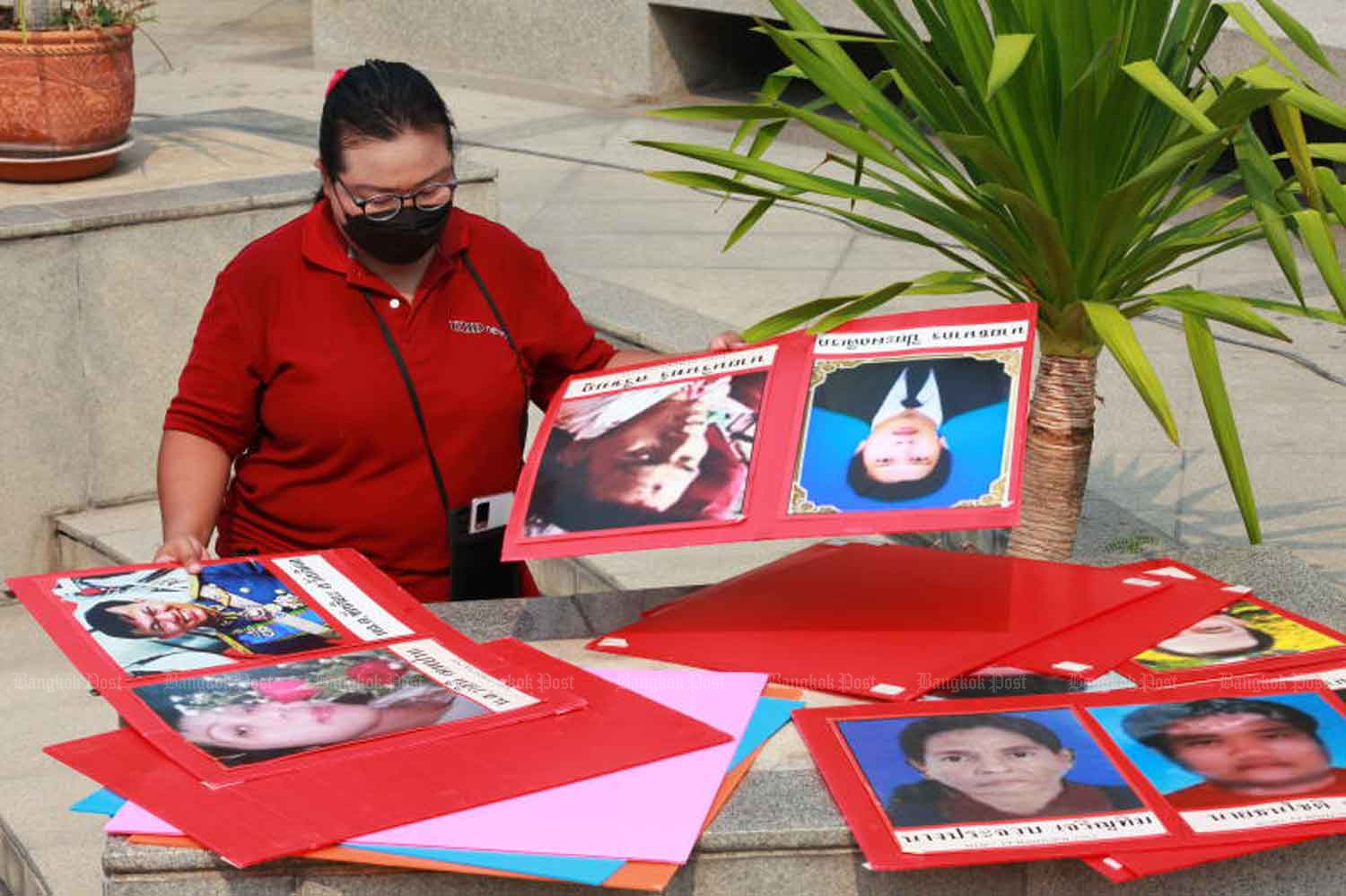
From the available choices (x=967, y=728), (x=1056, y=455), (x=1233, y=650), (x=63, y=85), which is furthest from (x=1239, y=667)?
(x=63, y=85)

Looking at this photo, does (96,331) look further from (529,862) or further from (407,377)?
(529,862)

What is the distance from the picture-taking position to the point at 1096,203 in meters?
2.88

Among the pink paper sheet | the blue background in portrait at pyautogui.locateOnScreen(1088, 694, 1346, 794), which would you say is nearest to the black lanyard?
the pink paper sheet

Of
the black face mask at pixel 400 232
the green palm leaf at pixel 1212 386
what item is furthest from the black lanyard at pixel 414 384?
the green palm leaf at pixel 1212 386

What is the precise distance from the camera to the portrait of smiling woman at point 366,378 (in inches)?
119

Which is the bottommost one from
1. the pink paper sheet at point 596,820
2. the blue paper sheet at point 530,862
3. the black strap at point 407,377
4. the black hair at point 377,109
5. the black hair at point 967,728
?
the blue paper sheet at point 530,862

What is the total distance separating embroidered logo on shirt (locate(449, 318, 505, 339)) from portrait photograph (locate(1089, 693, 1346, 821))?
132 centimetres

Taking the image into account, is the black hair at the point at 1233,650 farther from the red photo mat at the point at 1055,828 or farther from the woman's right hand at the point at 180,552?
the woman's right hand at the point at 180,552

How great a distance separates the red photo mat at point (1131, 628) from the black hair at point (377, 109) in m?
1.25

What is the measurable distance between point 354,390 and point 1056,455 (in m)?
1.14

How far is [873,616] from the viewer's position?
8.67 ft

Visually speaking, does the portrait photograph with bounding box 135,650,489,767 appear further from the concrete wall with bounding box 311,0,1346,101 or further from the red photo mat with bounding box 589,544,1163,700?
the concrete wall with bounding box 311,0,1346,101

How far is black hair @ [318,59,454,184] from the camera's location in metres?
2.97

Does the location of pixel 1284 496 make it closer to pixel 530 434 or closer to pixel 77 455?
pixel 530 434
